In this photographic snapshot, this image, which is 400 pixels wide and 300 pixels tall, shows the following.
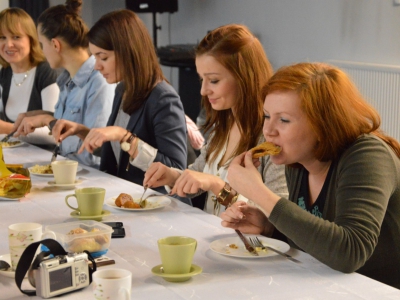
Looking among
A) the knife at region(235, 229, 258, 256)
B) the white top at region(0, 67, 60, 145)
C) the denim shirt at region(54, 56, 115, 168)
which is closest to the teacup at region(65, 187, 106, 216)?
the knife at region(235, 229, 258, 256)

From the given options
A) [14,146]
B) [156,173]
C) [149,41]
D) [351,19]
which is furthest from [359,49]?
[156,173]

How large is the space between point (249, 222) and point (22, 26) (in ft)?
8.83

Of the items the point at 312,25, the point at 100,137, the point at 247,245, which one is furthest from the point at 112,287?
the point at 312,25

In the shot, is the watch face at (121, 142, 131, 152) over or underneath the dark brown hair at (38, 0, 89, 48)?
underneath

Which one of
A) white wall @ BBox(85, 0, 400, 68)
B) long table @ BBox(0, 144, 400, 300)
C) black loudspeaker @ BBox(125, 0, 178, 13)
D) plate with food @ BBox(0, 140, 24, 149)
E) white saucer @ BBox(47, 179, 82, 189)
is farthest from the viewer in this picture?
black loudspeaker @ BBox(125, 0, 178, 13)

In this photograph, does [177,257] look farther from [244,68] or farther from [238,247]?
A: [244,68]

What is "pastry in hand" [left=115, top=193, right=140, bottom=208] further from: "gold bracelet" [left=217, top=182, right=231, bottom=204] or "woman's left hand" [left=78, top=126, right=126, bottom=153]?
"woman's left hand" [left=78, top=126, right=126, bottom=153]

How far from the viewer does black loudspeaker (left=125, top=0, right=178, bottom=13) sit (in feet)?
20.3

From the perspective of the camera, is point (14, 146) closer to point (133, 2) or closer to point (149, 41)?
point (149, 41)

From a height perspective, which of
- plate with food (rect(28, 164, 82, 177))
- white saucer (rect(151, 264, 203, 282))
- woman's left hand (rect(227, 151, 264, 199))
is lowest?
plate with food (rect(28, 164, 82, 177))

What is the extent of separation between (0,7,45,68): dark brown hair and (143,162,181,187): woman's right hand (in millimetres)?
2106

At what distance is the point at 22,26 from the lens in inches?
155

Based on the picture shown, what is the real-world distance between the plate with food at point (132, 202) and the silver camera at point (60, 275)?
0.63m

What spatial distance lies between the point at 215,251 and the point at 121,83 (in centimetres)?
152
